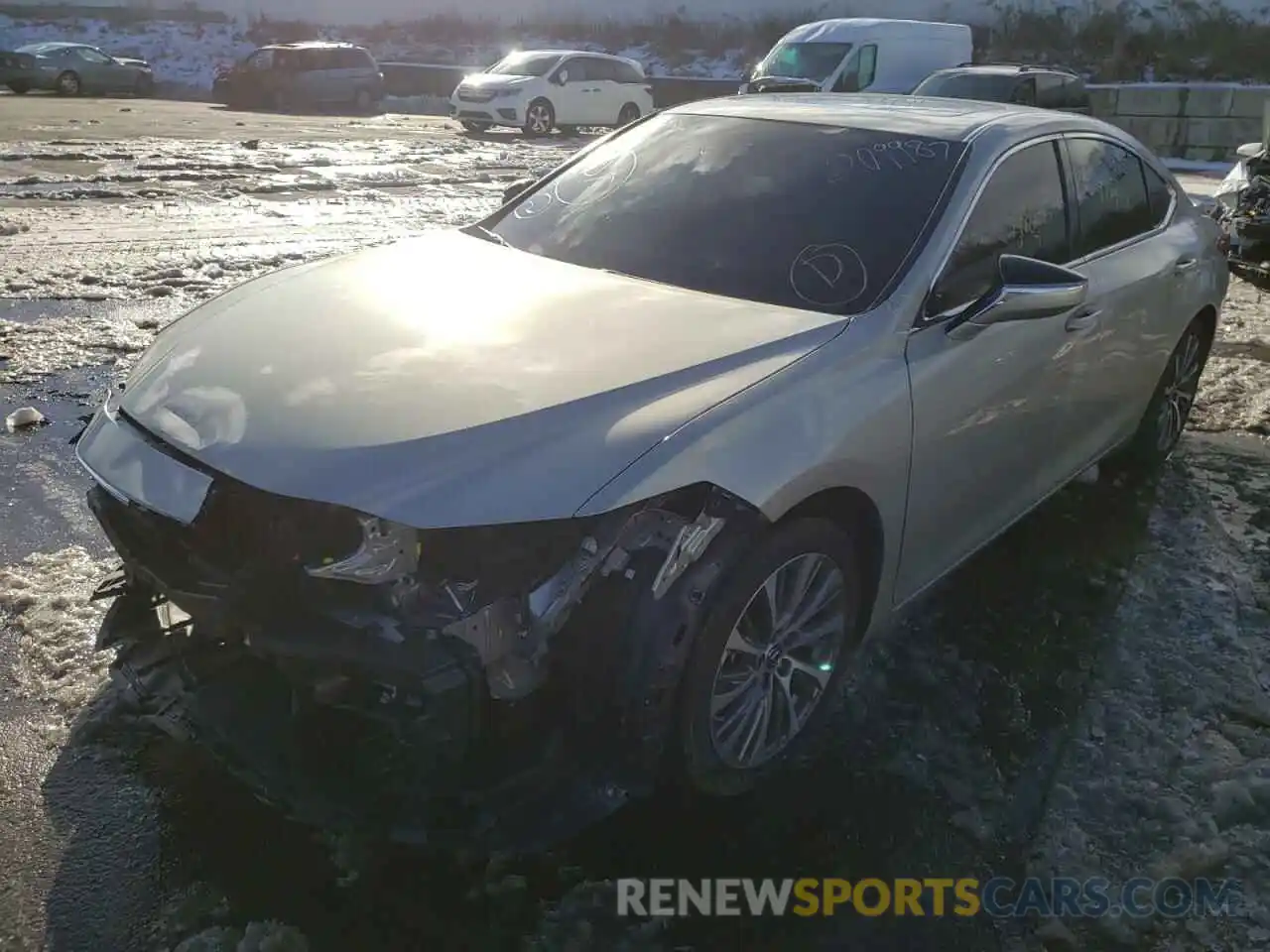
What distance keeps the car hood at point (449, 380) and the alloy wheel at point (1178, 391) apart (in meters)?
2.76

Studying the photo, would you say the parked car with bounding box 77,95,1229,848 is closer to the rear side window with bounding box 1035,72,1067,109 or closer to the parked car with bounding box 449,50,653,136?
the rear side window with bounding box 1035,72,1067,109

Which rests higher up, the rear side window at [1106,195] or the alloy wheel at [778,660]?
the rear side window at [1106,195]

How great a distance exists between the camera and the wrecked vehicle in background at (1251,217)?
981 centimetres

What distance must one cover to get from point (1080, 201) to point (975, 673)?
71.2 inches

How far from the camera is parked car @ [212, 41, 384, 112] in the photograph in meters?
24.3

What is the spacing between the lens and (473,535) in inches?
92.2

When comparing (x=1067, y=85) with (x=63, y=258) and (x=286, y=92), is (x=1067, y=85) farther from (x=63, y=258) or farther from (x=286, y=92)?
(x=286, y=92)

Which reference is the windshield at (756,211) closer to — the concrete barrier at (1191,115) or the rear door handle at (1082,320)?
the rear door handle at (1082,320)

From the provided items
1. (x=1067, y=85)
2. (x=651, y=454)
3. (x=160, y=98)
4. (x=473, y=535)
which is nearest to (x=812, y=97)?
(x=651, y=454)

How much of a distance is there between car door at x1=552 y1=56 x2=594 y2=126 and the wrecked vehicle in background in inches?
533

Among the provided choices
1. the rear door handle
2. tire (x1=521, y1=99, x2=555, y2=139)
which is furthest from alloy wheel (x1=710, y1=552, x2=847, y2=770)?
tire (x1=521, y1=99, x2=555, y2=139)

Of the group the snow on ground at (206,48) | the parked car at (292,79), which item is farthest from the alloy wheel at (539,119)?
the snow on ground at (206,48)

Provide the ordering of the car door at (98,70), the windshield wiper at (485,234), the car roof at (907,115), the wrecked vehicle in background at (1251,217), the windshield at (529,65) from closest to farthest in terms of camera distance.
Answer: the car roof at (907,115), the windshield wiper at (485,234), the wrecked vehicle in background at (1251,217), the windshield at (529,65), the car door at (98,70)

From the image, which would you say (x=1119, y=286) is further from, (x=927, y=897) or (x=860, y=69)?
(x=860, y=69)
